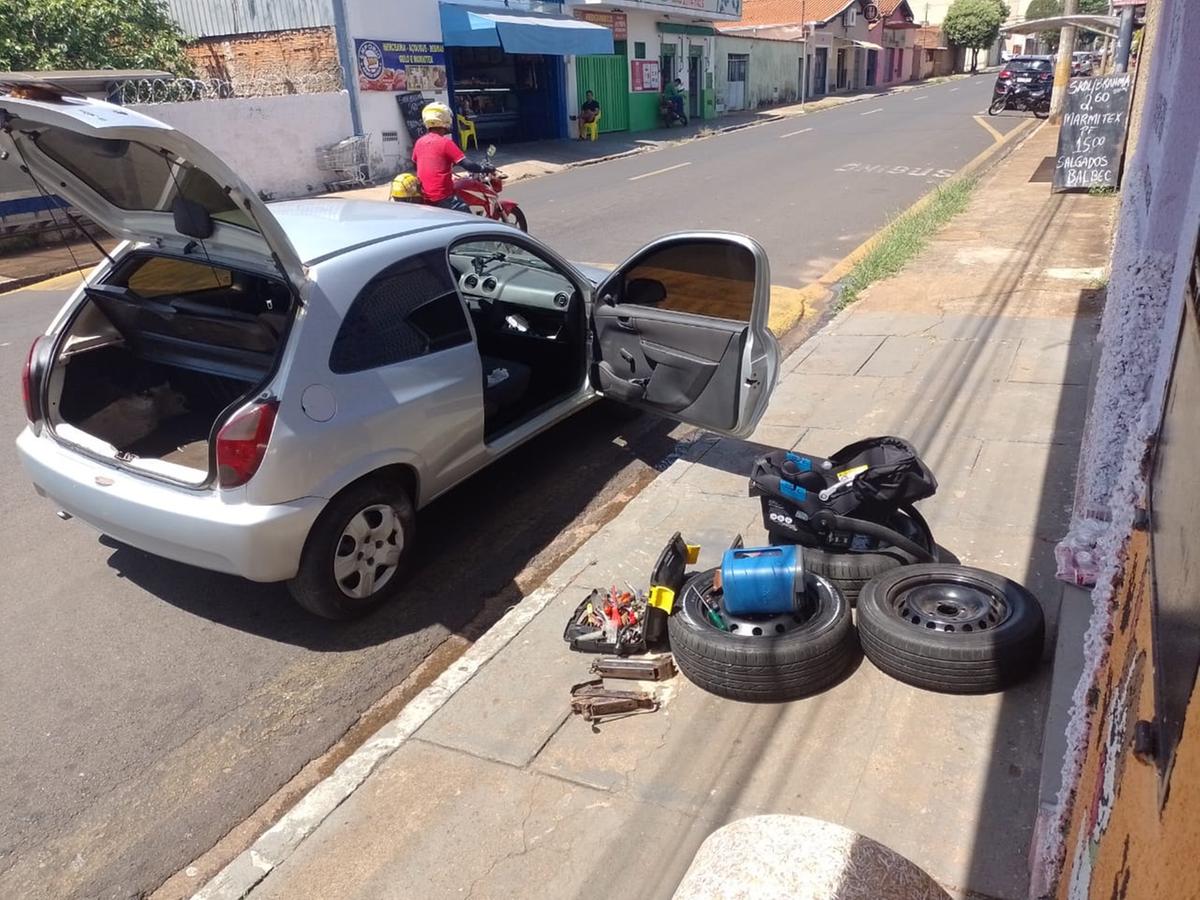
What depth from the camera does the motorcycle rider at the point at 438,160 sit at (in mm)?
9891

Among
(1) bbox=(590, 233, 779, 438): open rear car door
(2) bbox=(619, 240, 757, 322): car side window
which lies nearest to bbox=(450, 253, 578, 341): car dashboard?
(1) bbox=(590, 233, 779, 438): open rear car door

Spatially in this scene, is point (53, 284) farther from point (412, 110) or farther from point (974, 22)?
point (974, 22)

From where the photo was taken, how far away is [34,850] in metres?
3.05

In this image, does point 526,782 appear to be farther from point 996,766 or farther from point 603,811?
point 996,766

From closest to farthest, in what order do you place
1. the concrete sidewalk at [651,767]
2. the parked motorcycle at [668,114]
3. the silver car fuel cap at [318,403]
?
the concrete sidewalk at [651,767] → the silver car fuel cap at [318,403] → the parked motorcycle at [668,114]

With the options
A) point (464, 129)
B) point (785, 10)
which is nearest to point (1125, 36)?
point (464, 129)

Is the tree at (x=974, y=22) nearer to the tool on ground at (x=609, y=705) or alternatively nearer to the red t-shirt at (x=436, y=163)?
the red t-shirt at (x=436, y=163)

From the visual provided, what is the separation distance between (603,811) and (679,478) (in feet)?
8.65

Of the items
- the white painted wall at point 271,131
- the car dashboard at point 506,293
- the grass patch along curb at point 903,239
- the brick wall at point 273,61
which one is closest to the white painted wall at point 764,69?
the brick wall at point 273,61

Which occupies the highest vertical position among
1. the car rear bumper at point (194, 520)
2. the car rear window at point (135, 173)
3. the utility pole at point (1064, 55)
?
the utility pole at point (1064, 55)

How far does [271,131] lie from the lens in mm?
17984

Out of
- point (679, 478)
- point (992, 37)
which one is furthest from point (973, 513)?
point (992, 37)

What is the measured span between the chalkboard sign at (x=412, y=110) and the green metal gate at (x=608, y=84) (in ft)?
26.8

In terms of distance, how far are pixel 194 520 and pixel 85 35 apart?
1711 centimetres
